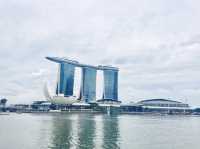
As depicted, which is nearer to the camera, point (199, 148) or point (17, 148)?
point (17, 148)

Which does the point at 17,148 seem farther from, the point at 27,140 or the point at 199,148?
the point at 199,148

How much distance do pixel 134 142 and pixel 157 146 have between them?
14.7 feet

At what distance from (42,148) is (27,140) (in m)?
7.28

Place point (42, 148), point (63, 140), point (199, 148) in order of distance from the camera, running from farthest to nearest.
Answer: point (63, 140)
point (199, 148)
point (42, 148)

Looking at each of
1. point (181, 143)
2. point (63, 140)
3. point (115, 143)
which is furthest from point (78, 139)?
point (181, 143)

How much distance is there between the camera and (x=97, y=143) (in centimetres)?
4131

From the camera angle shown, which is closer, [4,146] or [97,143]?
[4,146]

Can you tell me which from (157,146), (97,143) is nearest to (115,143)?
(97,143)

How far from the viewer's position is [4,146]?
38.2m

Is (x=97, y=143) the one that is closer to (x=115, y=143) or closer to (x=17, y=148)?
(x=115, y=143)

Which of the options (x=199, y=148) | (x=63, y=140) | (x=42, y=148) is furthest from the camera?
(x=63, y=140)

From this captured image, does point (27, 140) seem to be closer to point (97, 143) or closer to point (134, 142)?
point (97, 143)

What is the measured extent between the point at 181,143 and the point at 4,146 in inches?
835

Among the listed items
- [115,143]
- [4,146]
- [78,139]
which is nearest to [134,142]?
[115,143]
